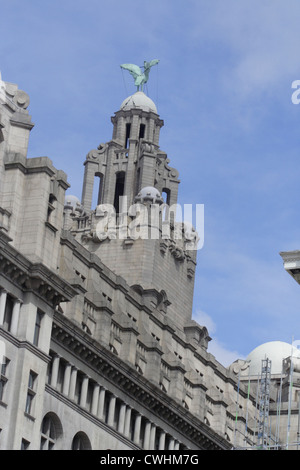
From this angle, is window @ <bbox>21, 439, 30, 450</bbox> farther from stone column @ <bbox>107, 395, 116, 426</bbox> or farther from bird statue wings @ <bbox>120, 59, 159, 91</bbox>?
bird statue wings @ <bbox>120, 59, 159, 91</bbox>

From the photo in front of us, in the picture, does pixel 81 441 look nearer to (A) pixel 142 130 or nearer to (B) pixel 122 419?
(B) pixel 122 419

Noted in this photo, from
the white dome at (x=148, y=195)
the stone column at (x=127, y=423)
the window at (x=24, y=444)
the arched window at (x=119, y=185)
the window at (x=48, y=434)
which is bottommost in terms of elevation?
the window at (x=24, y=444)

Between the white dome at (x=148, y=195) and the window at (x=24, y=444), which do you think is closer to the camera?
the window at (x=24, y=444)

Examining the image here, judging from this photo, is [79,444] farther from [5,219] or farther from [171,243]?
[171,243]

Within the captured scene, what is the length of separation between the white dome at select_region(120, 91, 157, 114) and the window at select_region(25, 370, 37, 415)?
6226 centimetres

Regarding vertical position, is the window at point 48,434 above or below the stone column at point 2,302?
below

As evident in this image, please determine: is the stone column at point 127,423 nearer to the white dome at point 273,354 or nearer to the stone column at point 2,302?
the stone column at point 2,302

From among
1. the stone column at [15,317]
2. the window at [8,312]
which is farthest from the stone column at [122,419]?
the window at [8,312]

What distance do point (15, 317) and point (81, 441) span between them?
1305cm

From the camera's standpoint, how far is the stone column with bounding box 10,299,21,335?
248 feet

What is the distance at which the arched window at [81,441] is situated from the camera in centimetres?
8500

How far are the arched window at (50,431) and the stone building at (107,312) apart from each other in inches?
4.2

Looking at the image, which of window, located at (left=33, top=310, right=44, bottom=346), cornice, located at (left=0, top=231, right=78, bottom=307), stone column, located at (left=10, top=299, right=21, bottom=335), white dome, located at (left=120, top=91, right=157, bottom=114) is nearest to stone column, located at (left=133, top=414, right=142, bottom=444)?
cornice, located at (left=0, top=231, right=78, bottom=307)
